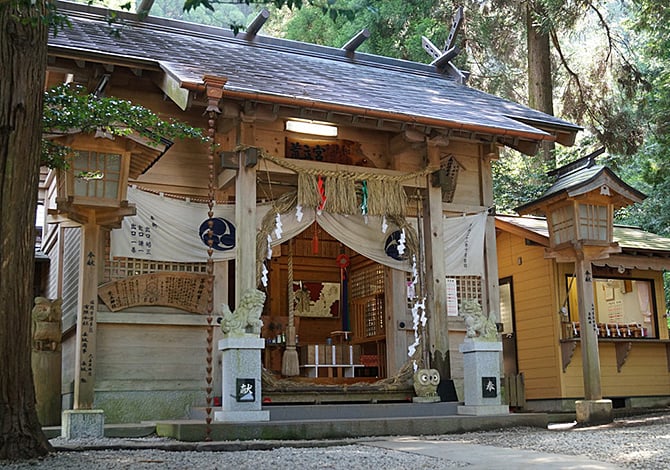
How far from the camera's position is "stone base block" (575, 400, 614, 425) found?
446 inches

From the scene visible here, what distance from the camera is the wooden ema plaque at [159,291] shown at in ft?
34.8

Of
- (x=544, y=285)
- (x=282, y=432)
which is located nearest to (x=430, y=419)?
(x=282, y=432)

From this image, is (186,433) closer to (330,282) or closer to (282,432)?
(282,432)

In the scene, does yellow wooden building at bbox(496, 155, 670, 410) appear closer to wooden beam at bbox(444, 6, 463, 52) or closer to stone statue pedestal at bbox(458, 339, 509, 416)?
stone statue pedestal at bbox(458, 339, 509, 416)

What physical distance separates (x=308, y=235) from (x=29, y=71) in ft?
34.4

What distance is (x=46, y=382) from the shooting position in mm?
9859

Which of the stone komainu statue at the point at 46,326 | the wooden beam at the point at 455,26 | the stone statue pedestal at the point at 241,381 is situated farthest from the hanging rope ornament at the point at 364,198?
the wooden beam at the point at 455,26

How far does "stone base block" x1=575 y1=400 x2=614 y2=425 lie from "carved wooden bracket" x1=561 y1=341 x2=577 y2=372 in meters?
2.79

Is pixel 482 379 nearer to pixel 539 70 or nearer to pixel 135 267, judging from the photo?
pixel 135 267

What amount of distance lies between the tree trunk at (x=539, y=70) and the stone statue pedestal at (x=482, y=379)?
11372 mm

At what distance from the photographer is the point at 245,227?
33.8 ft

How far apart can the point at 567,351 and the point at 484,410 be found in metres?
4.45

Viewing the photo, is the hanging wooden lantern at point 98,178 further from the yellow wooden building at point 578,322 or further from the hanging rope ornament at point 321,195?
the yellow wooden building at point 578,322

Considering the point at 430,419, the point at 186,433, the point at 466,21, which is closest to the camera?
the point at 186,433
